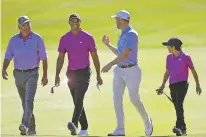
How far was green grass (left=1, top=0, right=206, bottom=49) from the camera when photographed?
158 feet

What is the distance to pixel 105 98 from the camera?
57.3ft

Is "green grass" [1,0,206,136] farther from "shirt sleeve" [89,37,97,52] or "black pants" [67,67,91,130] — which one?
"shirt sleeve" [89,37,97,52]

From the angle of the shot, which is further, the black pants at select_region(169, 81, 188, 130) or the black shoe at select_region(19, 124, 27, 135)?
the black pants at select_region(169, 81, 188, 130)

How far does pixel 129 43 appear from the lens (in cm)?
1043

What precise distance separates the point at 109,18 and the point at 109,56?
21.4m

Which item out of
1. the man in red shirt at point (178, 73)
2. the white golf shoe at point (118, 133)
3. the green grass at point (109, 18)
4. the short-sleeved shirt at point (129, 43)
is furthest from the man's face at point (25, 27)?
the green grass at point (109, 18)

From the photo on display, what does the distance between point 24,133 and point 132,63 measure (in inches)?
82.5

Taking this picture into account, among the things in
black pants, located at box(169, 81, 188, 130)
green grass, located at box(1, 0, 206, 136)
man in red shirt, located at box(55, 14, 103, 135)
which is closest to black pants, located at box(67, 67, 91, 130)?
man in red shirt, located at box(55, 14, 103, 135)

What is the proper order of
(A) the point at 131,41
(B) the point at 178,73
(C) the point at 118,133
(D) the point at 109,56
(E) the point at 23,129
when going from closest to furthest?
(A) the point at 131,41 → (E) the point at 23,129 → (C) the point at 118,133 → (B) the point at 178,73 → (D) the point at 109,56

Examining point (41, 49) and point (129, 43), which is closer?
point (129, 43)

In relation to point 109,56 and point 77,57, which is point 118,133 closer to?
point 77,57

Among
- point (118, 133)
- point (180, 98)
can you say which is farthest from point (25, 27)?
point (180, 98)

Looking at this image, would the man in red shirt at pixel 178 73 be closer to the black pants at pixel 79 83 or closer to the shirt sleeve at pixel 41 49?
the black pants at pixel 79 83

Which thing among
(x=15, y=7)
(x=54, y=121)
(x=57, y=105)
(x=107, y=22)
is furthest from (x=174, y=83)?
(x=15, y=7)
